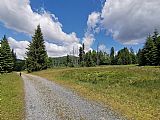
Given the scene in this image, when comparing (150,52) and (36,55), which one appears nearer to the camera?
(36,55)

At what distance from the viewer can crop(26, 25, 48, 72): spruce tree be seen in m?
77.2

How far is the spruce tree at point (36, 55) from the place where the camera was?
77.2m

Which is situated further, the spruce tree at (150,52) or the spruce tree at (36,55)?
the spruce tree at (150,52)

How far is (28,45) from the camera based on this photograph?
265 feet

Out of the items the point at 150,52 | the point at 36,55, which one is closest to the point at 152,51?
the point at 150,52

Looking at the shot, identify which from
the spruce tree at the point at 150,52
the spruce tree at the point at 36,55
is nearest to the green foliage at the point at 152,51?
the spruce tree at the point at 150,52

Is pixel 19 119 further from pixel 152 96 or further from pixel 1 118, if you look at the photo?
pixel 152 96

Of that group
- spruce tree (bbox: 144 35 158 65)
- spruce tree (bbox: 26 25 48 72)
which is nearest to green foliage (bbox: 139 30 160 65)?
spruce tree (bbox: 144 35 158 65)

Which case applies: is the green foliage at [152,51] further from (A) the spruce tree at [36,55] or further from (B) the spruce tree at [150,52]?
(A) the spruce tree at [36,55]

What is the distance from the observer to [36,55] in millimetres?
77625

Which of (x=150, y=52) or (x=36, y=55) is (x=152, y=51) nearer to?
(x=150, y=52)

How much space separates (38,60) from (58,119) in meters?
66.3

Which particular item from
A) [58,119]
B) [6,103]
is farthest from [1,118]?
[6,103]

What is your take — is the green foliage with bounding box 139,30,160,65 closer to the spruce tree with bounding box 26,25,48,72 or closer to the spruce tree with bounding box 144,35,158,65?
the spruce tree with bounding box 144,35,158,65
